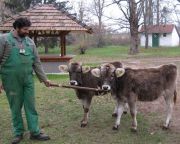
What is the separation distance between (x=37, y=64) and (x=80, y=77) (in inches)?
50.6

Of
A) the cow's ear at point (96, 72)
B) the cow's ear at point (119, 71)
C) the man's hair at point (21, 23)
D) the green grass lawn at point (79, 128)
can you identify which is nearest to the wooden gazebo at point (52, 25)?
the green grass lawn at point (79, 128)

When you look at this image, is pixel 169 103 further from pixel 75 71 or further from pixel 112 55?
pixel 112 55

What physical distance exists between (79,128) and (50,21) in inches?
450

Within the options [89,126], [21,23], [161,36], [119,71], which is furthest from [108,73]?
[161,36]

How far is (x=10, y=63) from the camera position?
690 cm

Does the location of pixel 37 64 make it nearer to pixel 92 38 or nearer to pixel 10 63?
pixel 10 63

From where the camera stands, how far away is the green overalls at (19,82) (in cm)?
690

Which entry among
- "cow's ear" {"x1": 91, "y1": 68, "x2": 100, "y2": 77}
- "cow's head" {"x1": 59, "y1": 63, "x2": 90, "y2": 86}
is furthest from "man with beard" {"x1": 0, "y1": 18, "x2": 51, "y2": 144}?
"cow's ear" {"x1": 91, "y1": 68, "x2": 100, "y2": 77}

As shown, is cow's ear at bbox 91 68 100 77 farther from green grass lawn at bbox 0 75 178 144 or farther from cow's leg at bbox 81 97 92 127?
green grass lawn at bbox 0 75 178 144

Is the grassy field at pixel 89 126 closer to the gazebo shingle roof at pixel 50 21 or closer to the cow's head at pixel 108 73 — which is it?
the cow's head at pixel 108 73

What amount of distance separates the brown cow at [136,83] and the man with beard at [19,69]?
1426 mm

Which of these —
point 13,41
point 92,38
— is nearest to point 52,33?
point 13,41

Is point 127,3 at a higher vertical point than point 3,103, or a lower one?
higher

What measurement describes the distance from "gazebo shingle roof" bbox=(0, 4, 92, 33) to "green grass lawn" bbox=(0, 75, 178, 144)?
7.34 metres
